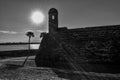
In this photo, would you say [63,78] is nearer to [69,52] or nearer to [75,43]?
[69,52]

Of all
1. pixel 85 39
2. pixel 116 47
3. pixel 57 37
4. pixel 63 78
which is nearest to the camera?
pixel 63 78

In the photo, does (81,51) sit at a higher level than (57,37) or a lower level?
lower

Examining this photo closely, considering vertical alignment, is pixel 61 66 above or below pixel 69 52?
below

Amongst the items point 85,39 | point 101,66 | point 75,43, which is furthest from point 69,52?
point 101,66

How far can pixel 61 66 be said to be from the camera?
13.2m

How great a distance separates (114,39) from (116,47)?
121 cm

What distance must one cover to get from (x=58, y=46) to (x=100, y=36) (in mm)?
6318

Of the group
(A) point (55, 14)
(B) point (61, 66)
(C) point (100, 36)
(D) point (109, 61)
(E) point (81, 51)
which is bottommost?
(B) point (61, 66)

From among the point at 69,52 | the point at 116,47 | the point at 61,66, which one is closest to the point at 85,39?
the point at 69,52

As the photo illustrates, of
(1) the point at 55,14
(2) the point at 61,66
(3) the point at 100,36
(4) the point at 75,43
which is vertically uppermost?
(1) the point at 55,14

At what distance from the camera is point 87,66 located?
471 inches

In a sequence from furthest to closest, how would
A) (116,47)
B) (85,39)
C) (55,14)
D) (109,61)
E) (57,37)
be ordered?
(55,14)
(57,37)
(85,39)
(116,47)
(109,61)

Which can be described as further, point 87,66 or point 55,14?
point 55,14

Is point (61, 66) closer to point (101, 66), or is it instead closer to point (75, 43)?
point (75, 43)
